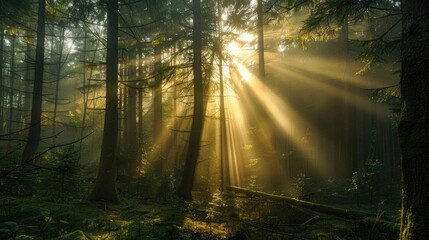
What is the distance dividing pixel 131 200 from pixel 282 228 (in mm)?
5922

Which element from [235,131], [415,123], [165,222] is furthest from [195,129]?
[235,131]

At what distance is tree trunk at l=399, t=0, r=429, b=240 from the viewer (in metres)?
3.90

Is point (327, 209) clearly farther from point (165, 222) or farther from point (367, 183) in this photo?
point (367, 183)

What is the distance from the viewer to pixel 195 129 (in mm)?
12047

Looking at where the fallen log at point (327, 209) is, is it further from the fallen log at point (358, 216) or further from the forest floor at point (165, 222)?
the forest floor at point (165, 222)

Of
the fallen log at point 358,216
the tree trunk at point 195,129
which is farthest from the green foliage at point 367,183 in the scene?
the tree trunk at point 195,129

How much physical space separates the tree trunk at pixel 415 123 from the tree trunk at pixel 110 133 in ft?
29.3

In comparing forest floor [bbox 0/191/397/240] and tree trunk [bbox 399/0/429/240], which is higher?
tree trunk [bbox 399/0/429/240]

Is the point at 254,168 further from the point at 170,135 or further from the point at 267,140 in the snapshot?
the point at 170,135

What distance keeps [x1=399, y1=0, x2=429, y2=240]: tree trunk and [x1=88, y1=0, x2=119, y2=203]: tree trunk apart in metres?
8.93

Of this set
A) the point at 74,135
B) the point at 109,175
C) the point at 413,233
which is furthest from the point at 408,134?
the point at 74,135

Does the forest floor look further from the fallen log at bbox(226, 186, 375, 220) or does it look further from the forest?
the fallen log at bbox(226, 186, 375, 220)

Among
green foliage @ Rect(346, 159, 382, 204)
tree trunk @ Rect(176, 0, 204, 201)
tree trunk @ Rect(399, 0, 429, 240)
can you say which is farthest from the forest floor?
green foliage @ Rect(346, 159, 382, 204)

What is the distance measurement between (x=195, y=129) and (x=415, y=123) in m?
8.75
